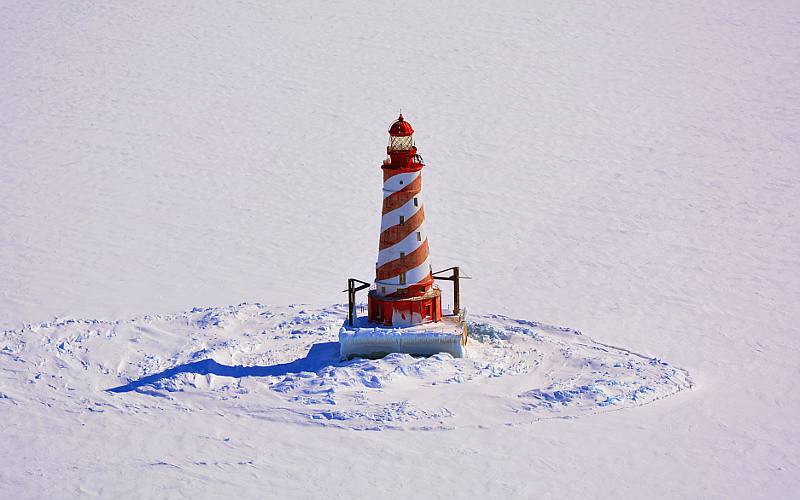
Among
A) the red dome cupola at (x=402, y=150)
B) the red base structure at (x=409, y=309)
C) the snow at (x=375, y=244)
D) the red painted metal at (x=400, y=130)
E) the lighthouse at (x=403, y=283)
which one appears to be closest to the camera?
the snow at (x=375, y=244)

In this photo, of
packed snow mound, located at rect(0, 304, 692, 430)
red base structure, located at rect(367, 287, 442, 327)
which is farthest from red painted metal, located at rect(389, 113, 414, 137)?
packed snow mound, located at rect(0, 304, 692, 430)

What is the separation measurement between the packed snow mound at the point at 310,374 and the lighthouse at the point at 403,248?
2.79 ft

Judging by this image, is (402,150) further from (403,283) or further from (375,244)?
(375,244)

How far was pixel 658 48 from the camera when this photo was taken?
37750 millimetres

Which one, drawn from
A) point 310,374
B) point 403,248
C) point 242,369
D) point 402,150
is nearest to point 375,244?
point 403,248

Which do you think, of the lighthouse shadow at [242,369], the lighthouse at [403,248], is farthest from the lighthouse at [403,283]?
the lighthouse shadow at [242,369]

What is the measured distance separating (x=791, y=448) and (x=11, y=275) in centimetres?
1476

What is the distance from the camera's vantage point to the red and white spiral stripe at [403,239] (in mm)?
19156

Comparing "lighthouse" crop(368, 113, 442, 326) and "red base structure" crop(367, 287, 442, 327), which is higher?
"lighthouse" crop(368, 113, 442, 326)

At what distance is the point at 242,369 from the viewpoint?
19531 millimetres

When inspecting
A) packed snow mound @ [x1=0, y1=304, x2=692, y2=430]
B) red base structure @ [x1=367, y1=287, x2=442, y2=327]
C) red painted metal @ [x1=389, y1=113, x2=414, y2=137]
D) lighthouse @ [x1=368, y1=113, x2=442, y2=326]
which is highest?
red painted metal @ [x1=389, y1=113, x2=414, y2=137]

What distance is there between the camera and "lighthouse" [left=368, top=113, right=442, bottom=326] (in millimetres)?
19062

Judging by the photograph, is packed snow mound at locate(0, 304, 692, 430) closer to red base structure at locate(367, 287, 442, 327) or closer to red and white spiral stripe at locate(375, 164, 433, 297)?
red base structure at locate(367, 287, 442, 327)

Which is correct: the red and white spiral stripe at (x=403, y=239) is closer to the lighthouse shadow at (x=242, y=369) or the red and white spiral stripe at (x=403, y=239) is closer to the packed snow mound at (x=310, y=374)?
the packed snow mound at (x=310, y=374)
